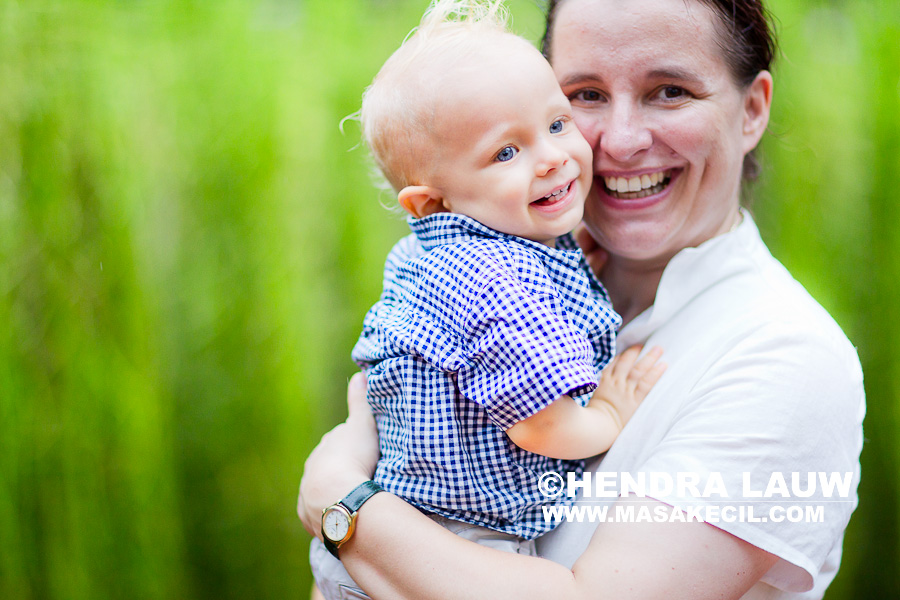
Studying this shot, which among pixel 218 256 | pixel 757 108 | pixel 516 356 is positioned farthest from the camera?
pixel 218 256

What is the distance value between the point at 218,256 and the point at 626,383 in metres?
1.58

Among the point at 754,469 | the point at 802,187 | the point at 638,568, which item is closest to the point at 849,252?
the point at 802,187

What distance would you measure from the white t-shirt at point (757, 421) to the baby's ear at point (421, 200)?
44 cm

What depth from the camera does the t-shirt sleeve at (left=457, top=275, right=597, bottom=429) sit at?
90 centimetres

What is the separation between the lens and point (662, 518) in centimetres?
92

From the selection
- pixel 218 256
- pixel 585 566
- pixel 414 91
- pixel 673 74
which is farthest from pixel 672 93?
pixel 218 256

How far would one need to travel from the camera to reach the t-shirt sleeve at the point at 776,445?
36.1 inches

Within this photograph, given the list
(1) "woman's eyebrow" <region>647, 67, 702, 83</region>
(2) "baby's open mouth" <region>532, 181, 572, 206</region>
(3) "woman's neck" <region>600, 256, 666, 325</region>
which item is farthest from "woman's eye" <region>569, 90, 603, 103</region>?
(3) "woman's neck" <region>600, 256, 666, 325</region>

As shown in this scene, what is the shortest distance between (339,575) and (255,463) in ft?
4.27

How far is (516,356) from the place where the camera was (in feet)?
2.97

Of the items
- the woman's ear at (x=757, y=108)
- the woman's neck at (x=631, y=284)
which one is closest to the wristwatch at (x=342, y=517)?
the woman's neck at (x=631, y=284)

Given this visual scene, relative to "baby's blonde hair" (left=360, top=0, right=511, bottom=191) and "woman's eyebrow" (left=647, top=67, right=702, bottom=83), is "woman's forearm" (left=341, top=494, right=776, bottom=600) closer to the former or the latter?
"baby's blonde hair" (left=360, top=0, right=511, bottom=191)

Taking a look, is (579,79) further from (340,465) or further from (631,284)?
(340,465)

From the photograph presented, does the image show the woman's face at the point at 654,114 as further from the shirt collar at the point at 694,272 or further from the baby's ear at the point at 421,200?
the baby's ear at the point at 421,200
